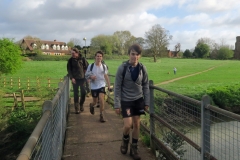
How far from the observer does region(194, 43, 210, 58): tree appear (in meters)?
92.3

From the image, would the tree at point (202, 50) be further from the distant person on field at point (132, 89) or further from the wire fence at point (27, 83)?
the distant person on field at point (132, 89)

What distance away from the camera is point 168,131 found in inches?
191

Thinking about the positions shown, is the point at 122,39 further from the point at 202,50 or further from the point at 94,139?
the point at 94,139

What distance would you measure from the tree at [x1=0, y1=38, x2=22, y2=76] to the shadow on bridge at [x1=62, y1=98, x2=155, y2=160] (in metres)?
31.1

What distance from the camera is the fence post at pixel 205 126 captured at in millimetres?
3207

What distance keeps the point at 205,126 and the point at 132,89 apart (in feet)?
5.07

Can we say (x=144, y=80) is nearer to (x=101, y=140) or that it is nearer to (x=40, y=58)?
(x=101, y=140)

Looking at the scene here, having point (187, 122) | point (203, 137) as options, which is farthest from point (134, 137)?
point (203, 137)

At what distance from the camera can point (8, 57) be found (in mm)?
36219

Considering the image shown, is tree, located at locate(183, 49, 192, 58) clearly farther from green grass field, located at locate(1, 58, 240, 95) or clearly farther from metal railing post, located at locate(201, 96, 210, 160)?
metal railing post, located at locate(201, 96, 210, 160)

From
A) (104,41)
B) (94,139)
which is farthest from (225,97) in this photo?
(104,41)

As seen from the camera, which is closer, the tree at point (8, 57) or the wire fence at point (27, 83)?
the wire fence at point (27, 83)

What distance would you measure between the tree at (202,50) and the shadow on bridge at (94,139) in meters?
89.6

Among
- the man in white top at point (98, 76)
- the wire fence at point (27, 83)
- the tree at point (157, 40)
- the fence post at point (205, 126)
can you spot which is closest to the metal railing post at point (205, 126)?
the fence post at point (205, 126)
